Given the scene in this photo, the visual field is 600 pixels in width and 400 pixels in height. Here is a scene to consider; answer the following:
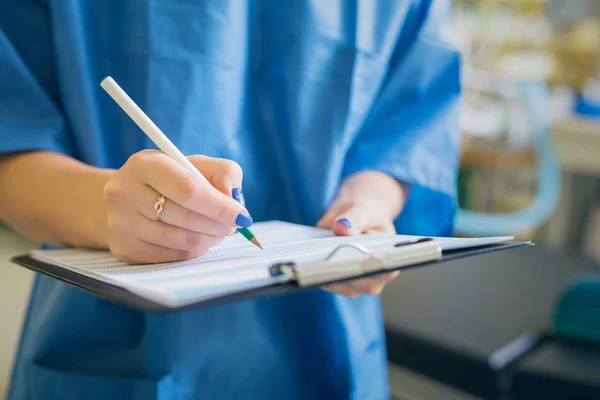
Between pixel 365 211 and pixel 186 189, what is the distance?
0.20 meters

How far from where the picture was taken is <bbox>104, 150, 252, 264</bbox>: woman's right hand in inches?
13.5

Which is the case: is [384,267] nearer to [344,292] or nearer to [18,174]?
[344,292]

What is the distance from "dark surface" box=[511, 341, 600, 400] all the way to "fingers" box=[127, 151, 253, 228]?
0.68 meters

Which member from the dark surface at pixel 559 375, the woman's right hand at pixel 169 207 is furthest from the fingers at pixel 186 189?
the dark surface at pixel 559 375

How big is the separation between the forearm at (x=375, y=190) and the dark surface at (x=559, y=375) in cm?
43

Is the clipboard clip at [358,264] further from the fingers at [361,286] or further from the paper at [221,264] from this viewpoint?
the fingers at [361,286]

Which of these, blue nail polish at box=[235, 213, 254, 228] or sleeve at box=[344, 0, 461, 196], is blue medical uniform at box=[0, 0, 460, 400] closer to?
sleeve at box=[344, 0, 461, 196]

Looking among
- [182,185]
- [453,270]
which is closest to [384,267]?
[182,185]

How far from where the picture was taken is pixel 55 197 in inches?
17.4

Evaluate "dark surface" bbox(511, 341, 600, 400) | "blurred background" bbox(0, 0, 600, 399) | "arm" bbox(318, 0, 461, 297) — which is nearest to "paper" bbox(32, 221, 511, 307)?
"arm" bbox(318, 0, 461, 297)

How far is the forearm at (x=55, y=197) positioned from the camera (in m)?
0.43

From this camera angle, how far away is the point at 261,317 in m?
0.54

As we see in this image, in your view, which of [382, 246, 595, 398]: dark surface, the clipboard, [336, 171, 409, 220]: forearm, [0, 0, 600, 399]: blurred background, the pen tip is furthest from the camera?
[0, 0, 600, 399]: blurred background

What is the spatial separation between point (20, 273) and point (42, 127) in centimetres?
25
